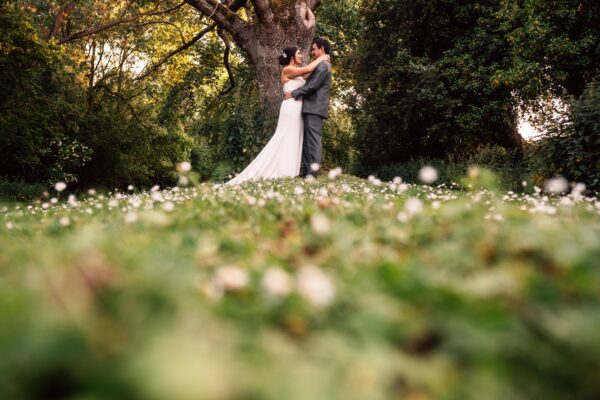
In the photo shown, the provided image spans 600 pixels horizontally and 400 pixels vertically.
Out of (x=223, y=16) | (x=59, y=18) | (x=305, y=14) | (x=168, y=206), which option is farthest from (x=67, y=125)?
(x=168, y=206)

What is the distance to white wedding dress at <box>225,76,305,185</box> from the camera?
10492mm

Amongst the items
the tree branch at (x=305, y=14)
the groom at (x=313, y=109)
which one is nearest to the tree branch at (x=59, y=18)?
the tree branch at (x=305, y=14)

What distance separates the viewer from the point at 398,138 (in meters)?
21.2

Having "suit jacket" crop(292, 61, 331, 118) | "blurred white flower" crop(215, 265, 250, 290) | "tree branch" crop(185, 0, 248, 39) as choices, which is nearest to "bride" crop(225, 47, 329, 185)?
"suit jacket" crop(292, 61, 331, 118)

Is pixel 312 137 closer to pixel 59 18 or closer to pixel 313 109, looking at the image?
pixel 313 109

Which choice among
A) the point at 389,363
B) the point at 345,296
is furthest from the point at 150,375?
the point at 345,296

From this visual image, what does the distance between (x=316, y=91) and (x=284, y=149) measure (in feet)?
5.32

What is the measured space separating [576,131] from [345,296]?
9.31 m

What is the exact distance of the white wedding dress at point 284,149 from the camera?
1049 cm

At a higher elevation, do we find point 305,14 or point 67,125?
point 305,14

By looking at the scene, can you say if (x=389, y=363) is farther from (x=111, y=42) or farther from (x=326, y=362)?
(x=111, y=42)

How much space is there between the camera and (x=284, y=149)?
10609mm

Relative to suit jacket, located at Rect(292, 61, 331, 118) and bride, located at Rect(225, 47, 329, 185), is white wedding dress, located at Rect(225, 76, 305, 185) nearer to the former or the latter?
bride, located at Rect(225, 47, 329, 185)

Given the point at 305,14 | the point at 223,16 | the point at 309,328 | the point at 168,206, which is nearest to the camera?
the point at 309,328
